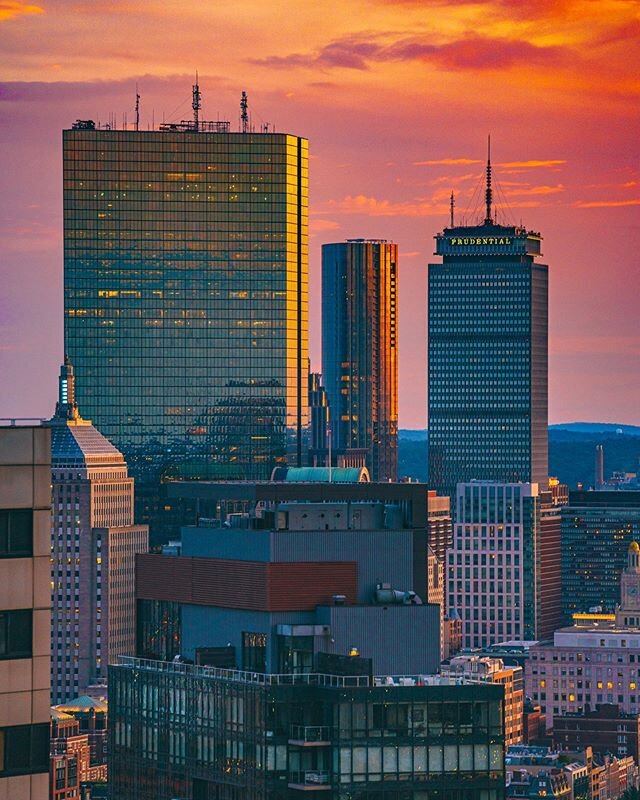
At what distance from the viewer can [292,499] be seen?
180 m

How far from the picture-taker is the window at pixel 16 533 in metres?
75.1

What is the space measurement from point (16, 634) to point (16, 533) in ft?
9.70

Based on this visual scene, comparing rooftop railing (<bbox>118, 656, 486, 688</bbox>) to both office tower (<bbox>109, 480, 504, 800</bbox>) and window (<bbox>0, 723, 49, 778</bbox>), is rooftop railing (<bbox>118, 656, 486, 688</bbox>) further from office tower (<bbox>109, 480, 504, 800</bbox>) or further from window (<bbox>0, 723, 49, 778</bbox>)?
window (<bbox>0, 723, 49, 778</bbox>)

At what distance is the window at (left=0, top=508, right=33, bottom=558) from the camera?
7512 cm

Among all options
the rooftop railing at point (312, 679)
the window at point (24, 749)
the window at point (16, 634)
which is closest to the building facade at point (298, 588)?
the rooftop railing at point (312, 679)

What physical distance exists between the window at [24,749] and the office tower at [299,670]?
273 feet

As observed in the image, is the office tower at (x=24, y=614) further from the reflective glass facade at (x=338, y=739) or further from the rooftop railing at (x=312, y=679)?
the rooftop railing at (x=312, y=679)

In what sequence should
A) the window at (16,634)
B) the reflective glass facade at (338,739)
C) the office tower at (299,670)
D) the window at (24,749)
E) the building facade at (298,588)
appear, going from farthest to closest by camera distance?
the building facade at (298,588), the office tower at (299,670), the reflective glass facade at (338,739), the window at (16,634), the window at (24,749)

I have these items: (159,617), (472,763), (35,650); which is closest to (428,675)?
(472,763)

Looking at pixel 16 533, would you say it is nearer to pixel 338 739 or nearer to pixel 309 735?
pixel 338 739

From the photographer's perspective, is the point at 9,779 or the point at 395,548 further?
the point at 395,548

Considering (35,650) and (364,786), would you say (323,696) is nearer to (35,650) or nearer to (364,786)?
(364,786)

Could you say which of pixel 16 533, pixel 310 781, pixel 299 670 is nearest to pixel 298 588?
pixel 299 670

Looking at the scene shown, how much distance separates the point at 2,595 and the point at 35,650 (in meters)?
2.17
